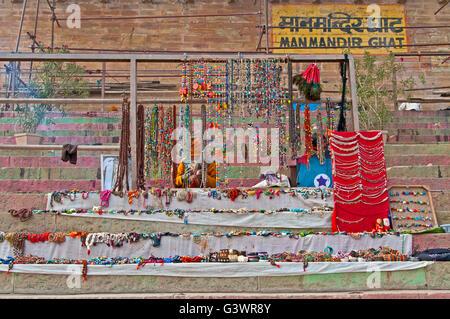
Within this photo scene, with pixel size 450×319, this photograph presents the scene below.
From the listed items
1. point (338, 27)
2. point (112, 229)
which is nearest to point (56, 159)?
point (112, 229)

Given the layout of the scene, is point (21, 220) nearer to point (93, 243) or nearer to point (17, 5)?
point (93, 243)

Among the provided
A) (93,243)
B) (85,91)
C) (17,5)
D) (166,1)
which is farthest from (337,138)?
(17,5)

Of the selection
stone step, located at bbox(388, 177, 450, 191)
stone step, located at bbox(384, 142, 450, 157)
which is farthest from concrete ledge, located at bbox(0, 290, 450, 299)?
stone step, located at bbox(384, 142, 450, 157)

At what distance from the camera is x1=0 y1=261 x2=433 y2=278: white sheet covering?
5379 mm

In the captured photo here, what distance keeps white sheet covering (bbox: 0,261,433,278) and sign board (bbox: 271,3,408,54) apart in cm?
1193

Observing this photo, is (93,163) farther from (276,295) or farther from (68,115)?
(276,295)

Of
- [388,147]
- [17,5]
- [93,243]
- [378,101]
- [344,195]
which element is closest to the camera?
[93,243]

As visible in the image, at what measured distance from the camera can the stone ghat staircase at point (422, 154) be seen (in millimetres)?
7742

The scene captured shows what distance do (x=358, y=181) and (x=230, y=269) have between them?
2.91 metres

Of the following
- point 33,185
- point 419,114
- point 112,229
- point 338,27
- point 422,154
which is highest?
point 338,27

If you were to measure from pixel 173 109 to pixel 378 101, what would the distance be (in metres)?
5.85

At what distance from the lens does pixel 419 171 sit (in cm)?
808

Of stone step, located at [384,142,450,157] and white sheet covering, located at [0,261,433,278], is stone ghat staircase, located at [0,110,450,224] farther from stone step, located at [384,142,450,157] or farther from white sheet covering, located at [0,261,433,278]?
white sheet covering, located at [0,261,433,278]

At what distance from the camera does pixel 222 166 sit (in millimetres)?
8172
